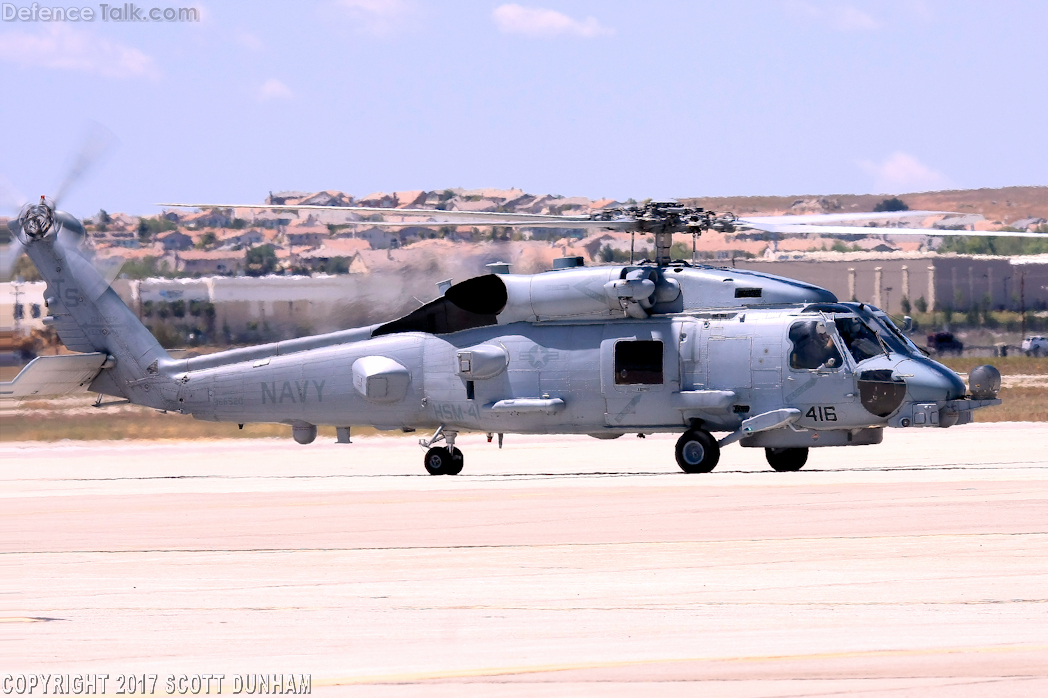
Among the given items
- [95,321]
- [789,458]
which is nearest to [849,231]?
[789,458]

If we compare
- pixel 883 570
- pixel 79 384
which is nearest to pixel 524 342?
pixel 79 384

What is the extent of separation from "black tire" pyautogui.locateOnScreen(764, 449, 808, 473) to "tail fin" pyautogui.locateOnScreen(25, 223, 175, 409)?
38.1 ft

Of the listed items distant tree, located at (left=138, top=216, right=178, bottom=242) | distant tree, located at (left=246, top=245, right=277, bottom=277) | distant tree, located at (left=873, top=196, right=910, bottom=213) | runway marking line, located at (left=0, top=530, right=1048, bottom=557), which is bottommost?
runway marking line, located at (left=0, top=530, right=1048, bottom=557)

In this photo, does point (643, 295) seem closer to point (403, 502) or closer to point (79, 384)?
point (403, 502)

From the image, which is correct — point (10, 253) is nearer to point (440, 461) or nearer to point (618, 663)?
point (440, 461)

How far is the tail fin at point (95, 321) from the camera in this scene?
27.2 metres

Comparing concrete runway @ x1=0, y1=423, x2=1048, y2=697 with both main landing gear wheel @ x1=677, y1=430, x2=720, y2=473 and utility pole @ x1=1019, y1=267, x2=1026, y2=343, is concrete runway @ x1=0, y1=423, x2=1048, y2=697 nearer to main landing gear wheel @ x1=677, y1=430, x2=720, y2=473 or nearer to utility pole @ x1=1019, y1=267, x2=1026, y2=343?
main landing gear wheel @ x1=677, y1=430, x2=720, y2=473

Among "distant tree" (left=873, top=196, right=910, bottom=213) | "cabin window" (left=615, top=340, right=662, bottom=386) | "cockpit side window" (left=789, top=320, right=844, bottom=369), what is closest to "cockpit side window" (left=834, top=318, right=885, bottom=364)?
"cockpit side window" (left=789, top=320, right=844, bottom=369)

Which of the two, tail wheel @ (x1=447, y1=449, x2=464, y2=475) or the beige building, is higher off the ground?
the beige building

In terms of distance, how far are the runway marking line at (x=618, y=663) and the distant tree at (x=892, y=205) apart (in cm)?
9968

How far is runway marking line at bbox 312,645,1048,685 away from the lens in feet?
26.4

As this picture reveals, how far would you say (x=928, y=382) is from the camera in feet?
71.8

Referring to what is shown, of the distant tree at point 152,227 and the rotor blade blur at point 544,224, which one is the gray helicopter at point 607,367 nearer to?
the rotor blade blur at point 544,224

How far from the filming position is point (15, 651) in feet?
29.5
